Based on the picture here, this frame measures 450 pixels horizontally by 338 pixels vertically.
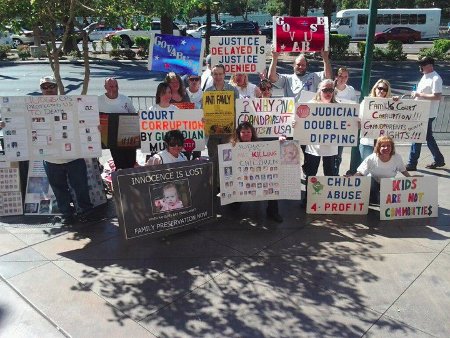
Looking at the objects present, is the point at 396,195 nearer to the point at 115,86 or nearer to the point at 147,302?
the point at 147,302

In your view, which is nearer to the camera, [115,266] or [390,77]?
[115,266]

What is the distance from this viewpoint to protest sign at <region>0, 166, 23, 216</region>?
6.01m

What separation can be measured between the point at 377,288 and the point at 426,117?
298 centimetres

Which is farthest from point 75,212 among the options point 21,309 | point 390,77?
point 390,77

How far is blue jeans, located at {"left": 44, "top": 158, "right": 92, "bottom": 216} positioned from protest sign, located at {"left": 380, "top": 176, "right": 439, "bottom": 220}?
389 cm

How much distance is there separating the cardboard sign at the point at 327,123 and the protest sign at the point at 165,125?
1349 mm

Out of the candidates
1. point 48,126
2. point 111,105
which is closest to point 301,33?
point 111,105

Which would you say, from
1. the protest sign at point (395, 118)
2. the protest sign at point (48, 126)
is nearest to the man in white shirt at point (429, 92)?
the protest sign at point (395, 118)

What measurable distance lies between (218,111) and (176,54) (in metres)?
1.52

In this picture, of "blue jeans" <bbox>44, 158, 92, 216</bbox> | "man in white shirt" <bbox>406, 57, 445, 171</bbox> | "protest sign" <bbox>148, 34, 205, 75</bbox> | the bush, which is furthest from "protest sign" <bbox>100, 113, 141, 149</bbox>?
the bush

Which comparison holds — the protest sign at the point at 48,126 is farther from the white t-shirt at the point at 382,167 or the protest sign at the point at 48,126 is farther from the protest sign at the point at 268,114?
the white t-shirt at the point at 382,167

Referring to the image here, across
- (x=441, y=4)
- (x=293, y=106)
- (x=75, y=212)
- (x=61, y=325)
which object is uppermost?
(x=441, y=4)

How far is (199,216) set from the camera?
5.65 meters

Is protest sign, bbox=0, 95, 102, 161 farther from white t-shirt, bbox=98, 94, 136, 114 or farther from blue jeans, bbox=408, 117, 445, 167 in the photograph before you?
blue jeans, bbox=408, 117, 445, 167
